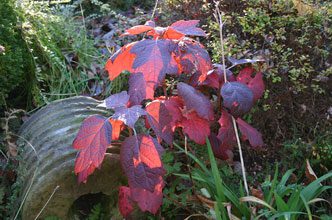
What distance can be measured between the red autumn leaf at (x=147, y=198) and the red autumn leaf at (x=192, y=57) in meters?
0.54

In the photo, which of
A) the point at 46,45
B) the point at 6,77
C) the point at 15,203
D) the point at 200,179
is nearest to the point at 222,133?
the point at 200,179

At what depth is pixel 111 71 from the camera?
7.59 ft

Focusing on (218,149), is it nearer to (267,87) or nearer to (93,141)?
(267,87)

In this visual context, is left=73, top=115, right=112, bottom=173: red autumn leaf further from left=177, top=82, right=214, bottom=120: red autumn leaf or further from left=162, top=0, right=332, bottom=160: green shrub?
left=162, top=0, right=332, bottom=160: green shrub

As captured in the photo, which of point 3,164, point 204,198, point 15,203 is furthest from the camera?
point 3,164

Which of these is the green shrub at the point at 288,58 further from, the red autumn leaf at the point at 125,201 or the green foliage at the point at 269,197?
the red autumn leaf at the point at 125,201

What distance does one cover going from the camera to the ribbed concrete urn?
229cm

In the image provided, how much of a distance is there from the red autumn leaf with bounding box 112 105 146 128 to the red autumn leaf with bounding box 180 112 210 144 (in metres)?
0.32

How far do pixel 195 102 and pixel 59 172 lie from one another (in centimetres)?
76

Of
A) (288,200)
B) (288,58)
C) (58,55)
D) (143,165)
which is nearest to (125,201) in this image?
(143,165)

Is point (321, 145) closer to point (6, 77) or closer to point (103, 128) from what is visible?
point (103, 128)

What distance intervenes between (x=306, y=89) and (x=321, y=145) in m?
0.35

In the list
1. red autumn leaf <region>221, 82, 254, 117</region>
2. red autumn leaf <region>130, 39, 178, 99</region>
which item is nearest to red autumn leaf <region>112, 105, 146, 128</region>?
red autumn leaf <region>130, 39, 178, 99</region>

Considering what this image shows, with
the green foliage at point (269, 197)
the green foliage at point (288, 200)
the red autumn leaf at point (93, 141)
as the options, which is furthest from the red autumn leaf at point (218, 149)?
the red autumn leaf at point (93, 141)
